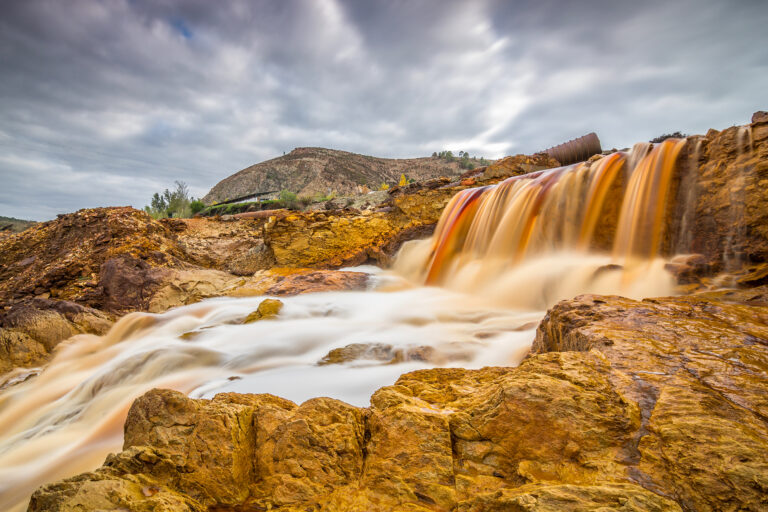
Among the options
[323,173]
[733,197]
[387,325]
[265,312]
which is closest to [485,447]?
[387,325]

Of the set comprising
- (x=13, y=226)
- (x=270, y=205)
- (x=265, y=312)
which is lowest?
(x=265, y=312)

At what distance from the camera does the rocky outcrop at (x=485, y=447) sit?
104 cm

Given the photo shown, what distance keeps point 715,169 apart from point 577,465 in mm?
5039

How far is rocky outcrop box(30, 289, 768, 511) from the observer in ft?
3.43

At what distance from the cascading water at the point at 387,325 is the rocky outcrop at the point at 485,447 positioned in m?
1.32

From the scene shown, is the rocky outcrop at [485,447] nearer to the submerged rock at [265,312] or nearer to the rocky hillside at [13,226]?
the submerged rock at [265,312]

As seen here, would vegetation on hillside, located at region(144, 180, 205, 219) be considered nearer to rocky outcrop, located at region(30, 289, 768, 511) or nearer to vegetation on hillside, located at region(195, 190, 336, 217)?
vegetation on hillside, located at region(195, 190, 336, 217)

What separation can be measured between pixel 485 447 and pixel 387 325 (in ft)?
11.1

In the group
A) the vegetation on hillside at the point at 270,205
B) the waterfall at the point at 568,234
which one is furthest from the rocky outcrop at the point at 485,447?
the vegetation on hillside at the point at 270,205

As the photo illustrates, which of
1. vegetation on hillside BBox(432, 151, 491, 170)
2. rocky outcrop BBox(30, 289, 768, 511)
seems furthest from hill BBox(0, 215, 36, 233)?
vegetation on hillside BBox(432, 151, 491, 170)

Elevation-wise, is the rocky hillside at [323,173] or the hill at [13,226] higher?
the rocky hillside at [323,173]

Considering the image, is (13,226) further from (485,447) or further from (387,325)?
(485,447)

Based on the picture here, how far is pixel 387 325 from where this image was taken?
4719 millimetres

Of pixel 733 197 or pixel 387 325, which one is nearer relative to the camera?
pixel 733 197
